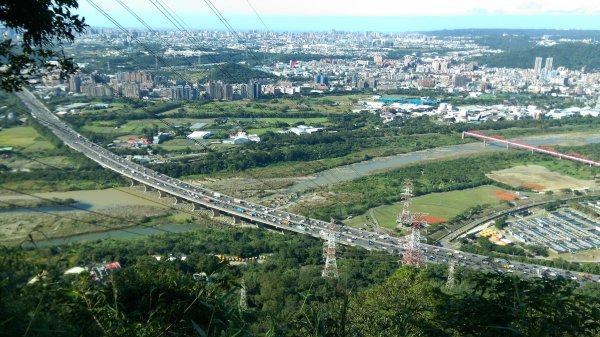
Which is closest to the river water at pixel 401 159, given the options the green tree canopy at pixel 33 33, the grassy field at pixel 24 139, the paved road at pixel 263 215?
the paved road at pixel 263 215

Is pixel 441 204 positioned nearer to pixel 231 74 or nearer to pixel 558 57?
pixel 231 74

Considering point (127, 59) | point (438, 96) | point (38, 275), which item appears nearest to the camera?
point (38, 275)

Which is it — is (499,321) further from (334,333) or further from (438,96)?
(438,96)

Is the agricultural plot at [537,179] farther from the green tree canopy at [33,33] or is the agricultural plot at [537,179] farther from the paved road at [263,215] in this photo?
the green tree canopy at [33,33]

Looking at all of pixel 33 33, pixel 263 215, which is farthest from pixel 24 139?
pixel 33 33

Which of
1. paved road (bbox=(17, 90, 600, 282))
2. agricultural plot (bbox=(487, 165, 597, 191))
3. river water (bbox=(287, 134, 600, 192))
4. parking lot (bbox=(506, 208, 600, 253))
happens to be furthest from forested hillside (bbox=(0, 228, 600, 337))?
agricultural plot (bbox=(487, 165, 597, 191))

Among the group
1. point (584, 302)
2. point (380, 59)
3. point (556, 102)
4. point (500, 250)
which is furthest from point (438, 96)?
point (584, 302)

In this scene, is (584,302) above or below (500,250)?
above
